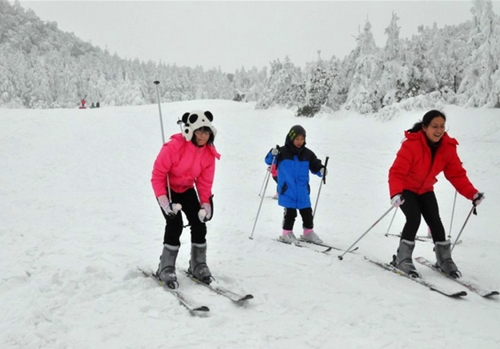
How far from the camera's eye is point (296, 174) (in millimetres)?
6859

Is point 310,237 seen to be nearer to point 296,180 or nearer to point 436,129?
point 296,180

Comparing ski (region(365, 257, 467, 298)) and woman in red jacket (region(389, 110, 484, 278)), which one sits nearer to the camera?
ski (region(365, 257, 467, 298))

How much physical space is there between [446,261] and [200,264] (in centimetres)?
299

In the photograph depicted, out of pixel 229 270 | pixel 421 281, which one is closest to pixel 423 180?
pixel 421 281

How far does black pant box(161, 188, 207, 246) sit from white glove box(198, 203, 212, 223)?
0.28ft

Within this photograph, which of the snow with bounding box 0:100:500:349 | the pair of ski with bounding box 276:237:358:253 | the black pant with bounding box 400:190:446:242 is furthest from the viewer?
the pair of ski with bounding box 276:237:358:253

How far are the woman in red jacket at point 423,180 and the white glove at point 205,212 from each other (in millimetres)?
2162

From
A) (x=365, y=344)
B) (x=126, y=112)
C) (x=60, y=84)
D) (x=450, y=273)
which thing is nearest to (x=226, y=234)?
(x=450, y=273)

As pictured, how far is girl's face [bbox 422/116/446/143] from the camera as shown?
4.58 m

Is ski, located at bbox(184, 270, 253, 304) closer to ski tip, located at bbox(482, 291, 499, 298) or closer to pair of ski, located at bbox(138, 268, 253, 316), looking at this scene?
pair of ski, located at bbox(138, 268, 253, 316)

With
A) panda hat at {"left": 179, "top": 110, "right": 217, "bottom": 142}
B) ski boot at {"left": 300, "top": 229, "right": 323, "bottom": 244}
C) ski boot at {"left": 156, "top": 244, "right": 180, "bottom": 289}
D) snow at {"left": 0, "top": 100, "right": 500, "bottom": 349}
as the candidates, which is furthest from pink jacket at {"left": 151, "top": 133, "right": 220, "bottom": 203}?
ski boot at {"left": 300, "top": 229, "right": 323, "bottom": 244}

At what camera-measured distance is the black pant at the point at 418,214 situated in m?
4.86

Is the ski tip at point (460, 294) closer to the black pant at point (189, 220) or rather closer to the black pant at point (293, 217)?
the black pant at point (189, 220)

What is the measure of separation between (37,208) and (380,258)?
7673mm
